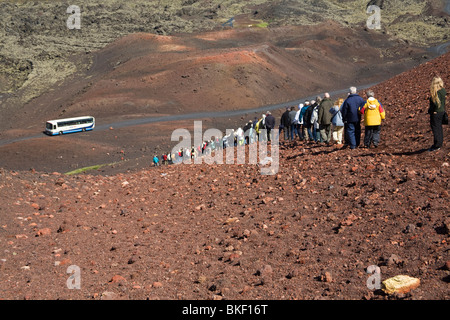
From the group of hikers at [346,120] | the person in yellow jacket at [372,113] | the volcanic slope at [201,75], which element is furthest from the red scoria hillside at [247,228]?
the volcanic slope at [201,75]

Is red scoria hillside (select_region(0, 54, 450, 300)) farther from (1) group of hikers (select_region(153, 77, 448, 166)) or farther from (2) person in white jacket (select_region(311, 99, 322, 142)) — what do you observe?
(2) person in white jacket (select_region(311, 99, 322, 142))

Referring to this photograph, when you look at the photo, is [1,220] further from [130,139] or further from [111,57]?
[111,57]

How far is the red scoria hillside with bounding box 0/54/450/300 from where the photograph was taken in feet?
25.3

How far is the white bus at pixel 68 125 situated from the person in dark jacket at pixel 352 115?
33.8 meters

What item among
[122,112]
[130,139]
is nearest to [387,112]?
[130,139]

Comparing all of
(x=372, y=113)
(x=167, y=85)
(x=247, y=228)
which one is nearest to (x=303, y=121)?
(x=372, y=113)

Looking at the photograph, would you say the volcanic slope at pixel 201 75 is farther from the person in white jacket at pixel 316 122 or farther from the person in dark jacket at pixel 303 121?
the person in white jacket at pixel 316 122

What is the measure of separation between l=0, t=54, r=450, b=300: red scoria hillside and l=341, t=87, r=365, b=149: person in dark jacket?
0.45m

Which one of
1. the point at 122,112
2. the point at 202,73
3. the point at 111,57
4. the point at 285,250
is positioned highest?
the point at 111,57

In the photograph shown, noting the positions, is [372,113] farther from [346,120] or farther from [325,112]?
[325,112]

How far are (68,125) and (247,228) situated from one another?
36.1 metres

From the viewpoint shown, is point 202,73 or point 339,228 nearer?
point 339,228
